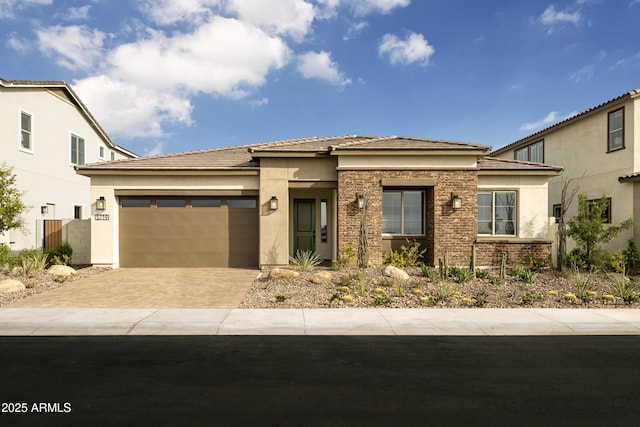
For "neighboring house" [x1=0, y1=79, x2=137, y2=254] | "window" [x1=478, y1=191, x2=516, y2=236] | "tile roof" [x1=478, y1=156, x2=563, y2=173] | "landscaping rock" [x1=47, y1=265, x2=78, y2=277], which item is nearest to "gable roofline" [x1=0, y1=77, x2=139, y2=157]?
"neighboring house" [x1=0, y1=79, x2=137, y2=254]

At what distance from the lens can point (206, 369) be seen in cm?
516

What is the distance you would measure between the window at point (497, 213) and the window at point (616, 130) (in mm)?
4620

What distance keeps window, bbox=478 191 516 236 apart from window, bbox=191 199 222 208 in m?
10.5

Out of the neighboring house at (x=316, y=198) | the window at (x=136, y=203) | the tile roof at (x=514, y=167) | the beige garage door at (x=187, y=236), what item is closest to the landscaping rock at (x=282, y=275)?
the neighboring house at (x=316, y=198)

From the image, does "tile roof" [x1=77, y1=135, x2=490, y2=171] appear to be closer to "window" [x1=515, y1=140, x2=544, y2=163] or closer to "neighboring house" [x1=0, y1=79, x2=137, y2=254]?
"neighboring house" [x1=0, y1=79, x2=137, y2=254]

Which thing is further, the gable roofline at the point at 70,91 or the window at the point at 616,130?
the gable roofline at the point at 70,91

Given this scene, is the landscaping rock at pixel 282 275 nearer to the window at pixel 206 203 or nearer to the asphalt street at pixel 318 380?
the window at pixel 206 203

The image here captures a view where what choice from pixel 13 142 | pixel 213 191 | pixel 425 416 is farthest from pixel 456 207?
pixel 13 142

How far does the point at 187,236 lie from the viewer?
14352 millimetres

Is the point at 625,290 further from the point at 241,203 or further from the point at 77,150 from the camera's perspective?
the point at 77,150

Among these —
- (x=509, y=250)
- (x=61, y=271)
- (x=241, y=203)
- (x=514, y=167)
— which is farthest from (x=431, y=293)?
(x=61, y=271)

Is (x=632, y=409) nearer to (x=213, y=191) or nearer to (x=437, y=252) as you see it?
(x=437, y=252)

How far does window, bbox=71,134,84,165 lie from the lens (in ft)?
68.0

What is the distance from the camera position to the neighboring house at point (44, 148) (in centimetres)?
1633
